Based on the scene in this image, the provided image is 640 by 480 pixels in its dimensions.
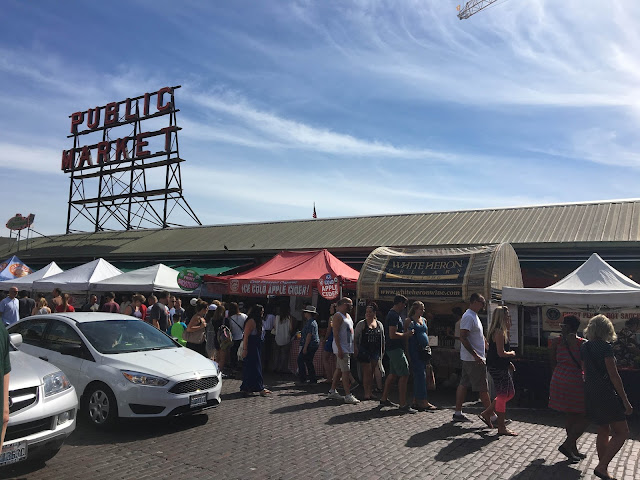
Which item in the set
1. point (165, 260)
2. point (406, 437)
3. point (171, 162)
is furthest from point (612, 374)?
point (171, 162)

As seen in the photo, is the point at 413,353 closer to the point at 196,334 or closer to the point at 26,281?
the point at 196,334

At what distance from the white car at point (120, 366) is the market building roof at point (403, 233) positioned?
9.51m

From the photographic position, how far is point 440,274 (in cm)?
1126

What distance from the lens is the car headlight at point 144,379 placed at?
671 cm

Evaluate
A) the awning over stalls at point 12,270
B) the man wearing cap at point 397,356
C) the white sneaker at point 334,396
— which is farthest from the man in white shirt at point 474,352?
the awning over stalls at point 12,270

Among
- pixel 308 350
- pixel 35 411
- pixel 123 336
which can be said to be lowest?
pixel 308 350

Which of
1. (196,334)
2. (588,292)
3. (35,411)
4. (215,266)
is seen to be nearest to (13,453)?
(35,411)

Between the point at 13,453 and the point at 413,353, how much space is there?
600 centimetres

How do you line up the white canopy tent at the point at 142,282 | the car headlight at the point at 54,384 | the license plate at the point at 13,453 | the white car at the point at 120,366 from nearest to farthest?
the license plate at the point at 13,453
the car headlight at the point at 54,384
the white car at the point at 120,366
the white canopy tent at the point at 142,282

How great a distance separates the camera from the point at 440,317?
1377 centimetres

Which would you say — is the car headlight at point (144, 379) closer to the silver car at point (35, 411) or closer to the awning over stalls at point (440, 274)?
the silver car at point (35, 411)

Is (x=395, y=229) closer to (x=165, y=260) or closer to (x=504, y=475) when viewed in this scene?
(x=165, y=260)

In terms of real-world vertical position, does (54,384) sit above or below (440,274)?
below

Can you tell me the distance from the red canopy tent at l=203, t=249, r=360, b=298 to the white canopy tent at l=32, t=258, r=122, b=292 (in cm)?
399
